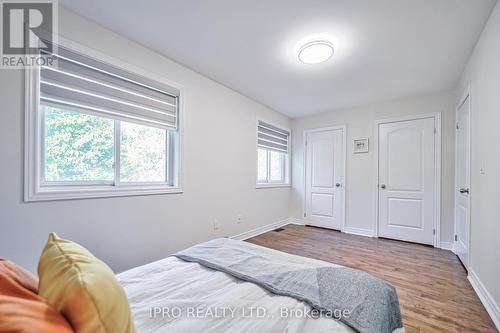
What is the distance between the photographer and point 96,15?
5.98ft

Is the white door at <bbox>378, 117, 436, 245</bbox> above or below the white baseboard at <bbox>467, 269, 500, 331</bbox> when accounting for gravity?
above

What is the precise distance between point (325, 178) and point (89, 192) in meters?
3.90

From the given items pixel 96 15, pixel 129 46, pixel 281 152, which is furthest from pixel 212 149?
pixel 281 152

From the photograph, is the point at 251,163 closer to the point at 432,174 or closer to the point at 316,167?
the point at 316,167

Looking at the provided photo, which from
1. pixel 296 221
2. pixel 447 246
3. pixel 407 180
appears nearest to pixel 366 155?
pixel 407 180

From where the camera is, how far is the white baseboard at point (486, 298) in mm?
1574

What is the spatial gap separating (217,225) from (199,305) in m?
2.17

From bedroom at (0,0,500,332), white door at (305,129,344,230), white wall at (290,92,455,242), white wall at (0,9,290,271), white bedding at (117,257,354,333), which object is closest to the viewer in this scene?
white bedding at (117,257,354,333)

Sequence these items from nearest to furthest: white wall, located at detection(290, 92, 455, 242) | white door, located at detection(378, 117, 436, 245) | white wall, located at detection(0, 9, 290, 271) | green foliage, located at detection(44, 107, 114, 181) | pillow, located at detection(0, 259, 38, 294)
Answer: pillow, located at detection(0, 259, 38, 294) → white wall, located at detection(0, 9, 290, 271) → green foliage, located at detection(44, 107, 114, 181) → white wall, located at detection(290, 92, 455, 242) → white door, located at detection(378, 117, 436, 245)

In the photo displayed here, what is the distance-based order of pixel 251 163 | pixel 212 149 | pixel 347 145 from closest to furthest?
pixel 212 149, pixel 251 163, pixel 347 145

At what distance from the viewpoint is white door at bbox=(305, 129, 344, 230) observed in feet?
13.8

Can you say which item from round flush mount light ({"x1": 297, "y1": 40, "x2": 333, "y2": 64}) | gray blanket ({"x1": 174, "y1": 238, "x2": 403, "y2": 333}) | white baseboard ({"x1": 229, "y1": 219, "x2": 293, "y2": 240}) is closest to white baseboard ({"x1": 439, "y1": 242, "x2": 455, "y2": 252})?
white baseboard ({"x1": 229, "y1": 219, "x2": 293, "y2": 240})

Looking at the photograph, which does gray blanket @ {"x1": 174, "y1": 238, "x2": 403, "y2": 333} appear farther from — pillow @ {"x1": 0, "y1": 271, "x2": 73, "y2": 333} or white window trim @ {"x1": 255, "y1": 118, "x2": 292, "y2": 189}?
white window trim @ {"x1": 255, "y1": 118, "x2": 292, "y2": 189}

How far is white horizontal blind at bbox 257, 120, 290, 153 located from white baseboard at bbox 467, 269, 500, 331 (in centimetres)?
314
